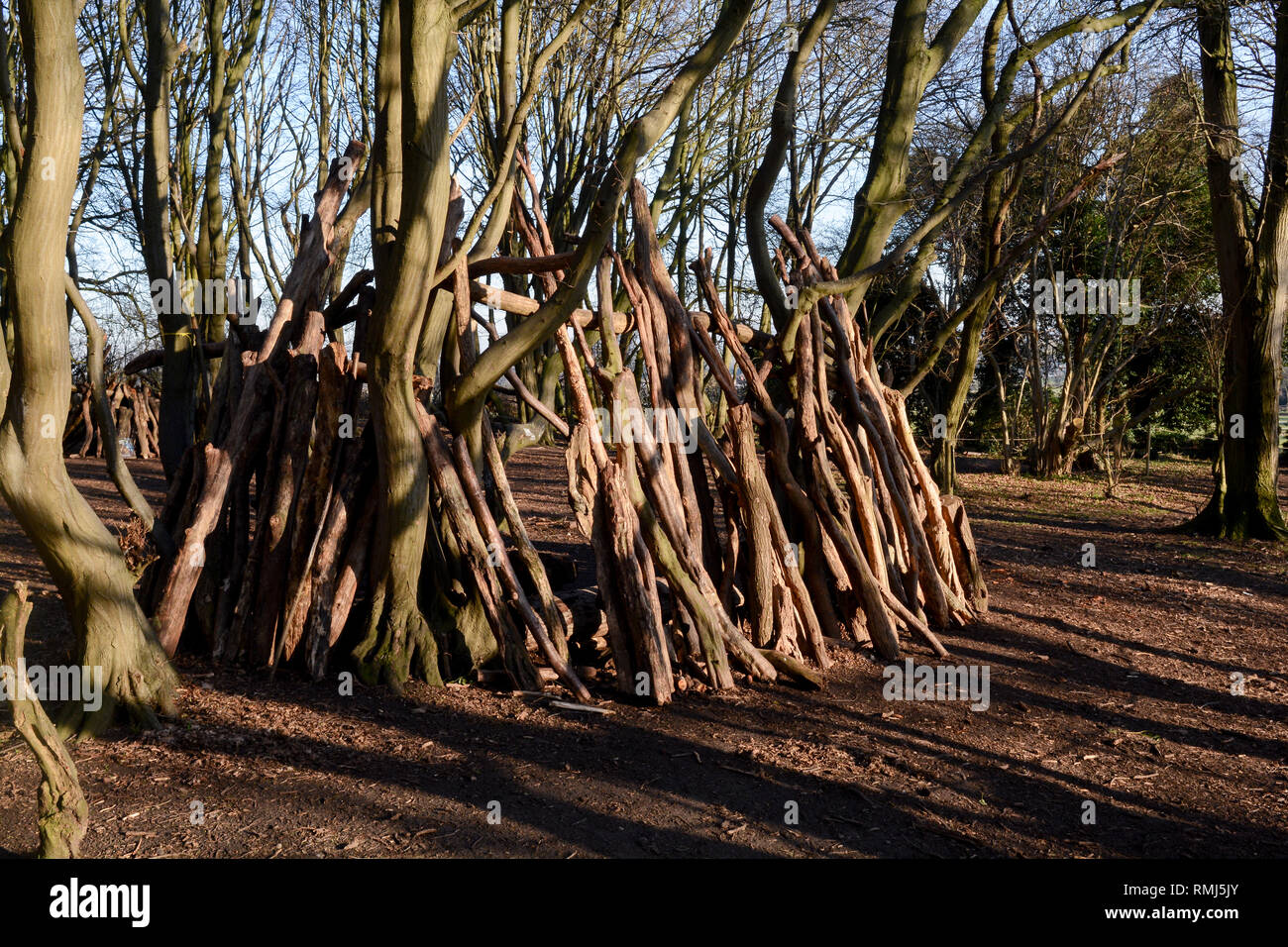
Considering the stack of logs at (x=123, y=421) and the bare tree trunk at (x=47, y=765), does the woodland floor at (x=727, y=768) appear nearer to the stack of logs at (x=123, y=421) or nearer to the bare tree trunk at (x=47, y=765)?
the bare tree trunk at (x=47, y=765)

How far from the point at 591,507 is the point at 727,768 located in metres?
1.37

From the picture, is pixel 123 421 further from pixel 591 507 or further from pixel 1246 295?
pixel 1246 295

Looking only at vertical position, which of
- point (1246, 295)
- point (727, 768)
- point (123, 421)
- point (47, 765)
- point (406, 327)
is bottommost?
point (727, 768)

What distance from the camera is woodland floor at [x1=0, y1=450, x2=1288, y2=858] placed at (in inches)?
129

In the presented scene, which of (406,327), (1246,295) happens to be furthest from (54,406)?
(1246,295)

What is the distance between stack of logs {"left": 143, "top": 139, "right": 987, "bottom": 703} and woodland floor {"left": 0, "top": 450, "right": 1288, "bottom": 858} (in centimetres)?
25

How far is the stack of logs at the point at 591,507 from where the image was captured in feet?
15.4

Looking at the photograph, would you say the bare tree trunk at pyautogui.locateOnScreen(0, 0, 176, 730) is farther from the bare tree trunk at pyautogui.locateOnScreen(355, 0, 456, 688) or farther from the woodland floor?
the bare tree trunk at pyautogui.locateOnScreen(355, 0, 456, 688)

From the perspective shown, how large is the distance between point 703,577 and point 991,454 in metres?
15.1

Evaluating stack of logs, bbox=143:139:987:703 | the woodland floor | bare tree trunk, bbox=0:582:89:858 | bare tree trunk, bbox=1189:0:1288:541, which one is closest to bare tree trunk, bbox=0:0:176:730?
the woodland floor

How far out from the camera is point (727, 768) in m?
3.90

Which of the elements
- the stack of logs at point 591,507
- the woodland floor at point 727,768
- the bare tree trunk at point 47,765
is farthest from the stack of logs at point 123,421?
the bare tree trunk at point 47,765

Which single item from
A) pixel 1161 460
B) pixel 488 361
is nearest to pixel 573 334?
pixel 488 361

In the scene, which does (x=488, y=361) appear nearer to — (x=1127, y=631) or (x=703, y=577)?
(x=703, y=577)
